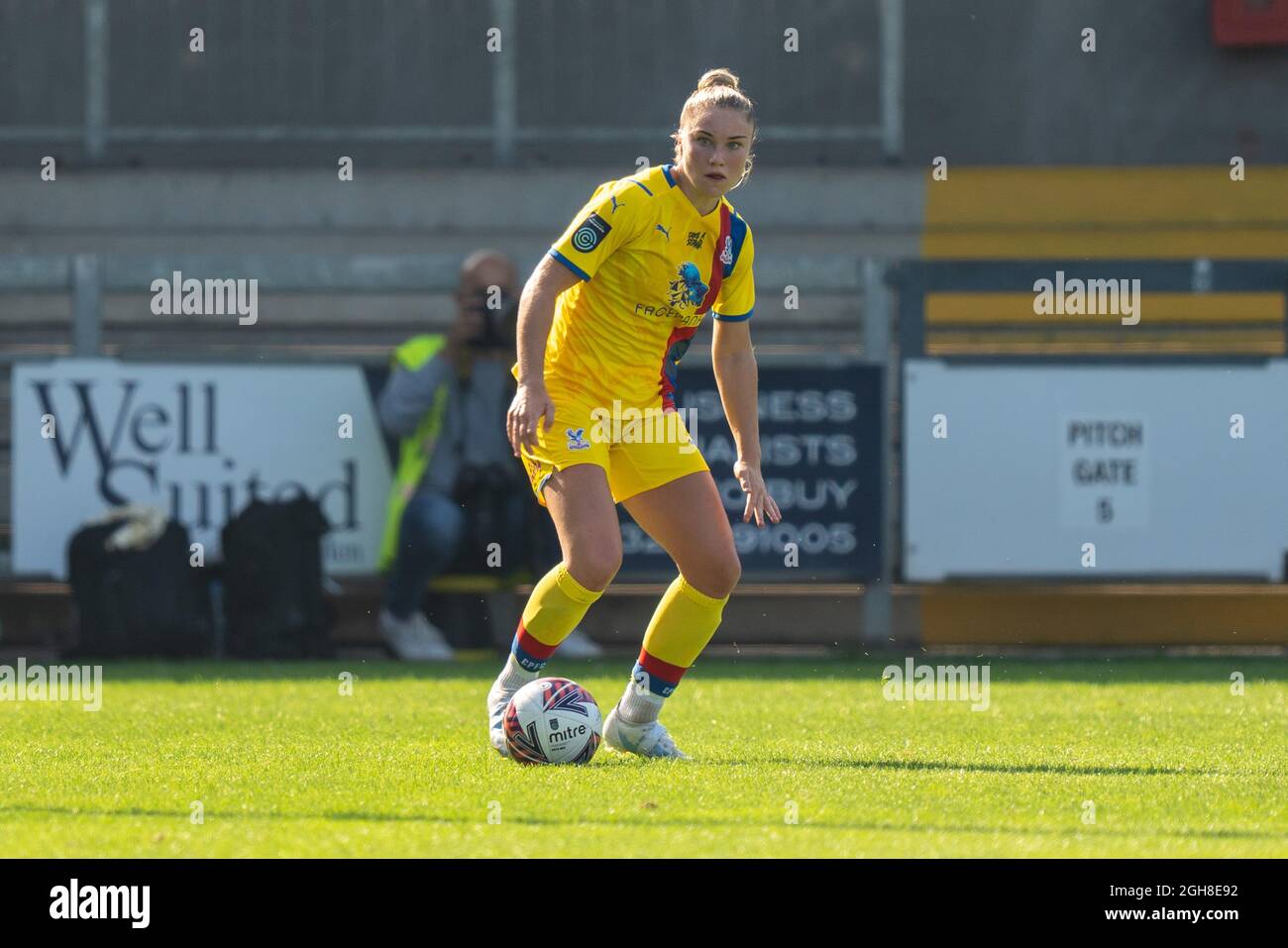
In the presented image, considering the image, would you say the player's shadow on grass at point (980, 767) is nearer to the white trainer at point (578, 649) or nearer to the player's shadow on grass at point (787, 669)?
the player's shadow on grass at point (787, 669)

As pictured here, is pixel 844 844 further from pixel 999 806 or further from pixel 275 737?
pixel 275 737

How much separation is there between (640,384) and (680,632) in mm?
805

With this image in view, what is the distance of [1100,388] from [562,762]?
6.33 meters

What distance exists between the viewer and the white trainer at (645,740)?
21.5 ft

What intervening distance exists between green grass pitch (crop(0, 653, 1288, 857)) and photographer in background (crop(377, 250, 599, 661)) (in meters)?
1.54

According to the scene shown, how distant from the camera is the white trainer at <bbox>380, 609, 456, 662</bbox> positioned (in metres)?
11.3

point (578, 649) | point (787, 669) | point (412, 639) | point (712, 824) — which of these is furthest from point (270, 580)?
point (712, 824)

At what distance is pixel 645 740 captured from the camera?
258 inches

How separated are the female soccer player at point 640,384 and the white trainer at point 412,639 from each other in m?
4.71

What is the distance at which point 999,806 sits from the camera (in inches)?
215

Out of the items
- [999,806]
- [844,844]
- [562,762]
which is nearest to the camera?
[844,844]

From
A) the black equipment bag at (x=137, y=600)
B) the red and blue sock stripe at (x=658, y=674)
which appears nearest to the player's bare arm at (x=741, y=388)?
the red and blue sock stripe at (x=658, y=674)

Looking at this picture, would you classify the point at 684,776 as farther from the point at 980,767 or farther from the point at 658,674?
the point at 980,767

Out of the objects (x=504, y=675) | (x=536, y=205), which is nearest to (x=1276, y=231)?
(x=536, y=205)
